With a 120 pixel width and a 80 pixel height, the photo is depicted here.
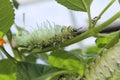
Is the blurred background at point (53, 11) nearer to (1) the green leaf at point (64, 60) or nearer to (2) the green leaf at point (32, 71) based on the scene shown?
(1) the green leaf at point (64, 60)

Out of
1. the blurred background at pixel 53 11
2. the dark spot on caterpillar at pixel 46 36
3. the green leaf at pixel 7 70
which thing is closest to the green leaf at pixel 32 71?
the dark spot on caterpillar at pixel 46 36

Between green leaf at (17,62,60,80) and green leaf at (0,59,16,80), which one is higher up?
green leaf at (17,62,60,80)

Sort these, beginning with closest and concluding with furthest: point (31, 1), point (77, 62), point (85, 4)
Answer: point (85, 4) < point (77, 62) < point (31, 1)

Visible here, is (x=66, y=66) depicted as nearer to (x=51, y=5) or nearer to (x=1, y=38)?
(x=1, y=38)

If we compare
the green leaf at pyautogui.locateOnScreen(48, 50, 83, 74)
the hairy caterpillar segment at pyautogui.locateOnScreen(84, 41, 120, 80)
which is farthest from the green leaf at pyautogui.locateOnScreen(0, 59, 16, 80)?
the hairy caterpillar segment at pyautogui.locateOnScreen(84, 41, 120, 80)

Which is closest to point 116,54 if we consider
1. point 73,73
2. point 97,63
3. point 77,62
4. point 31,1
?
point 97,63

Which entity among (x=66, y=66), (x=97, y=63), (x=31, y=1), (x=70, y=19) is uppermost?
(x=97, y=63)

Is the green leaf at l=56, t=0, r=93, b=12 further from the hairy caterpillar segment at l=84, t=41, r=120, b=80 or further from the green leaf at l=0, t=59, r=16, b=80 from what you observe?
the green leaf at l=0, t=59, r=16, b=80
